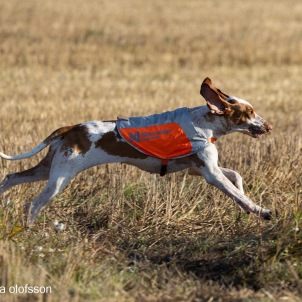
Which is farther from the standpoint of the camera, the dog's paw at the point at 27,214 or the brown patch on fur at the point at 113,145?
the brown patch on fur at the point at 113,145

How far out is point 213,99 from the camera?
714cm

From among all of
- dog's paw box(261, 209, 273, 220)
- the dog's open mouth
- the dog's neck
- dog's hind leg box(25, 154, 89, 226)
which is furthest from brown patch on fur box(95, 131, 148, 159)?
dog's paw box(261, 209, 273, 220)

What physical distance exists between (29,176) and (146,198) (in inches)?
46.5

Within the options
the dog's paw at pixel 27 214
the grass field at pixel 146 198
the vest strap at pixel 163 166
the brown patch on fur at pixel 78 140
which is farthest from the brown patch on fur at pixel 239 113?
the dog's paw at pixel 27 214

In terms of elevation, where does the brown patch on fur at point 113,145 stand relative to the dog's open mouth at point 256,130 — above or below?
below

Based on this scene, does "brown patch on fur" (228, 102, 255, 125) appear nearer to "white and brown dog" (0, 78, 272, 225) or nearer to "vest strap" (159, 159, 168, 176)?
"white and brown dog" (0, 78, 272, 225)

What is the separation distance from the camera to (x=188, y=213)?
24.6 feet

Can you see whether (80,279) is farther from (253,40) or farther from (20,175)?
(253,40)

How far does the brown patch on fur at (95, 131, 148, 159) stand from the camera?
23.1 ft

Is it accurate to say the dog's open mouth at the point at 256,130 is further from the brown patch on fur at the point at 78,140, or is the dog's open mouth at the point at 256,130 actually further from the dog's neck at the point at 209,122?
the brown patch on fur at the point at 78,140

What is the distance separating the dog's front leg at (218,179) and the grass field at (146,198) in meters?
0.15

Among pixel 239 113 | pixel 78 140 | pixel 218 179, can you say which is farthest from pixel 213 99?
pixel 78 140

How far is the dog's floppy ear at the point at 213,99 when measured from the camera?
7.08 metres

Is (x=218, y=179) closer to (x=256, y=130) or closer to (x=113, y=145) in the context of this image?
(x=256, y=130)
